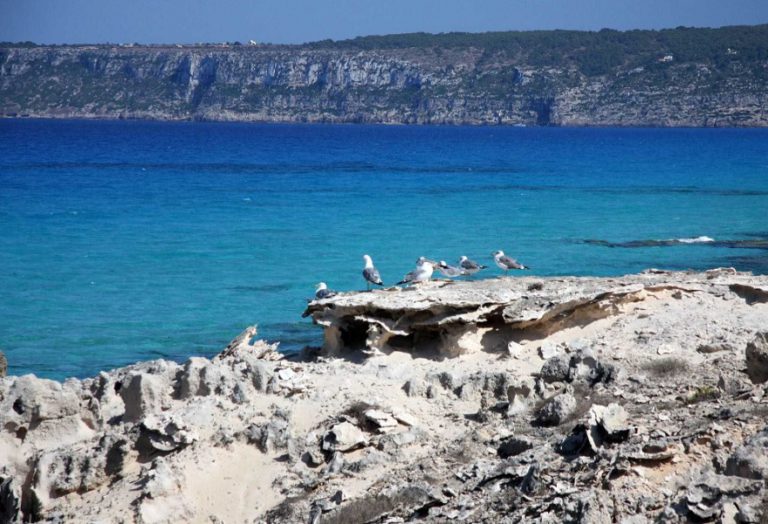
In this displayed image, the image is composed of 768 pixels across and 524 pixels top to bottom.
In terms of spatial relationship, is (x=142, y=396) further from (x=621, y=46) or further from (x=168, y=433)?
(x=621, y=46)

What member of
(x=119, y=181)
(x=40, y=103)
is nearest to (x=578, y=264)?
(x=119, y=181)

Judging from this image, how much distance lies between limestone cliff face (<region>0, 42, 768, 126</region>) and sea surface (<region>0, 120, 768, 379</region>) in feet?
343

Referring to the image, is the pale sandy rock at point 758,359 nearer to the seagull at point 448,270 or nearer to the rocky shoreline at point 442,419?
the rocky shoreline at point 442,419

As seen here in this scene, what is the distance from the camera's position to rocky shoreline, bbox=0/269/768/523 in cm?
772

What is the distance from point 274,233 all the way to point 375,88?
160 meters

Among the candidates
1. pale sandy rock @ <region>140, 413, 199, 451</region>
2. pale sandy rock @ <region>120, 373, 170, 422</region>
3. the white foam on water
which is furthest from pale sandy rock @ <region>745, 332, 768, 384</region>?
the white foam on water

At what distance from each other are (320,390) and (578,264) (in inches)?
625

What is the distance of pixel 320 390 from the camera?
10680 millimetres

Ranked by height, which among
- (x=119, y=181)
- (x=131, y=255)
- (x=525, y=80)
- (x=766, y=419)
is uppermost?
(x=525, y=80)

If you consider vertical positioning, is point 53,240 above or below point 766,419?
above

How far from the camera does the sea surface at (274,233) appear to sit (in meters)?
19.4

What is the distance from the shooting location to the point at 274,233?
106 ft

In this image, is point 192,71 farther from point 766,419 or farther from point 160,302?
point 766,419

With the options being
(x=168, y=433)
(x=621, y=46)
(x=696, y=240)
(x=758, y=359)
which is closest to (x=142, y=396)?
(x=168, y=433)
